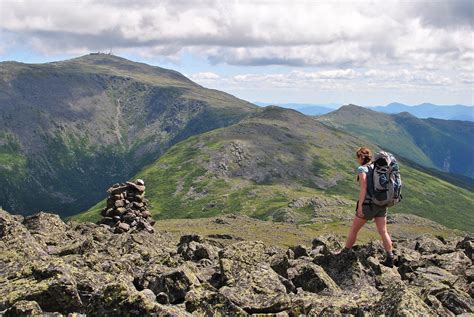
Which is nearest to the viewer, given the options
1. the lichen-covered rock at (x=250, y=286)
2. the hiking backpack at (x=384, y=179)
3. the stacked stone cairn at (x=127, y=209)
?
the lichen-covered rock at (x=250, y=286)

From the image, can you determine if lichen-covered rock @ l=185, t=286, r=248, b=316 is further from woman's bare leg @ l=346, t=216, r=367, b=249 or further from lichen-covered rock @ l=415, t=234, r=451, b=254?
lichen-covered rock @ l=415, t=234, r=451, b=254

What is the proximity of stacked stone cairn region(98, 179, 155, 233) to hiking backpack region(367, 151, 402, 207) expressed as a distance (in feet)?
116

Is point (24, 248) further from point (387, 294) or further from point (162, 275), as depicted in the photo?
point (387, 294)

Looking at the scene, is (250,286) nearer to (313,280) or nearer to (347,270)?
(313,280)

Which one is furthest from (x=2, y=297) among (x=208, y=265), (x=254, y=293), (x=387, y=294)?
(x=387, y=294)

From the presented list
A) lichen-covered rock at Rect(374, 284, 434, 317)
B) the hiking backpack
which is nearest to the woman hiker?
the hiking backpack

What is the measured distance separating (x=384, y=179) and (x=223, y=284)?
10017 millimetres

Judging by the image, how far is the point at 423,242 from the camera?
42.1 meters

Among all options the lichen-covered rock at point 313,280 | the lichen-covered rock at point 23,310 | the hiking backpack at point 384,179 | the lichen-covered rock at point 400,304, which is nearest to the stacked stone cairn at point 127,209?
the lichen-covered rock at point 313,280

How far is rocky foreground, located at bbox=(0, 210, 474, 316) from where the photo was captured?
16.8m

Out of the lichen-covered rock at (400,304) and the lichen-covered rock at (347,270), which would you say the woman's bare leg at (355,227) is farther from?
the lichen-covered rock at (400,304)

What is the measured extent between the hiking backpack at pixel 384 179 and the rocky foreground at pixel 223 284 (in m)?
3.79

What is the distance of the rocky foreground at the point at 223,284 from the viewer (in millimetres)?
16766

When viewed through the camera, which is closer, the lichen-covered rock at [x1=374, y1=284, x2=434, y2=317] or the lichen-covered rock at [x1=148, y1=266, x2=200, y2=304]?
the lichen-covered rock at [x1=374, y1=284, x2=434, y2=317]
